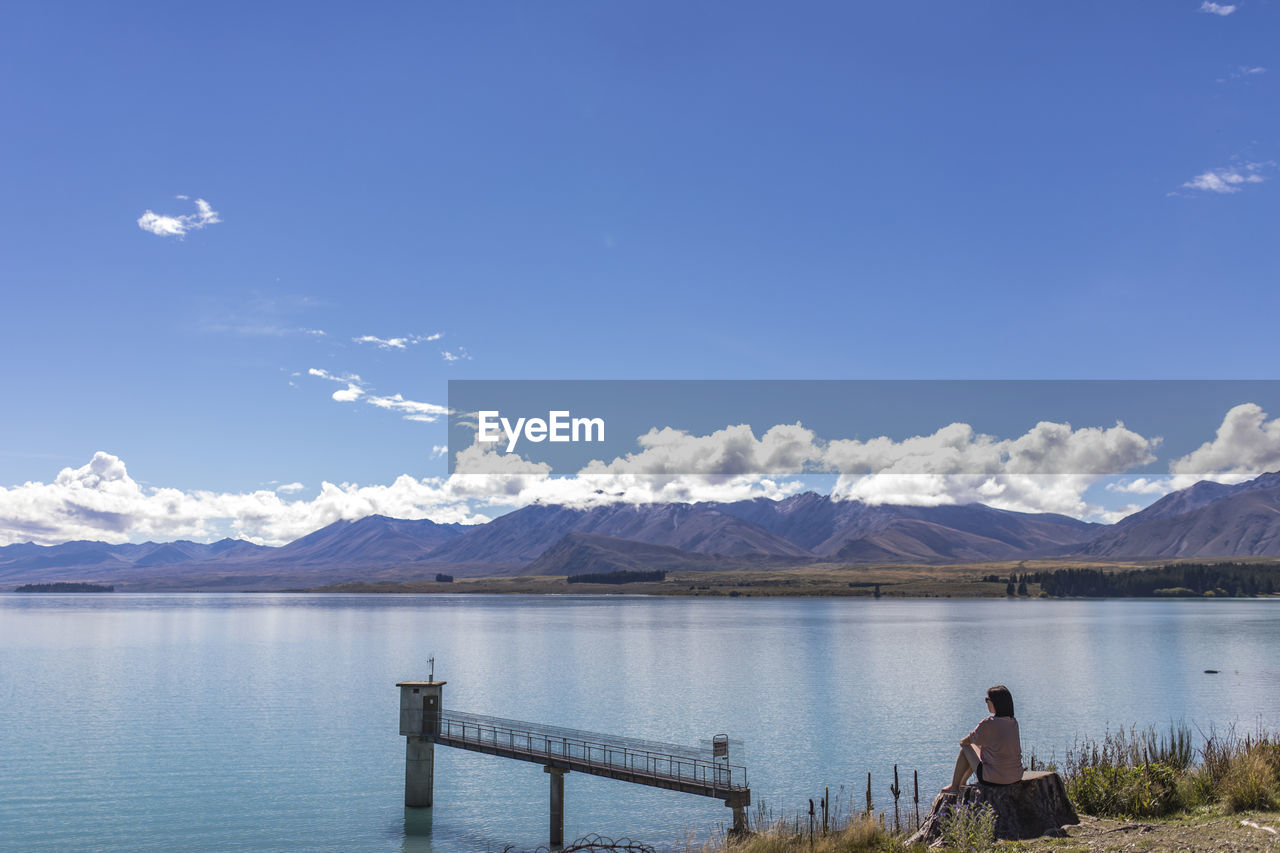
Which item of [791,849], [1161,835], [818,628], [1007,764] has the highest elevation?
[1007,764]

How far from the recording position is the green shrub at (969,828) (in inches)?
680

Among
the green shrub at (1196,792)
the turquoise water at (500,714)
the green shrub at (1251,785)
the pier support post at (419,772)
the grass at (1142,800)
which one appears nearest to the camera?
the grass at (1142,800)

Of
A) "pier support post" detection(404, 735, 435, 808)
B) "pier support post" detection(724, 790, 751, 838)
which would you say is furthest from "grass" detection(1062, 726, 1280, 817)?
"pier support post" detection(404, 735, 435, 808)

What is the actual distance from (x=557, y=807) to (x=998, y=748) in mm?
23072

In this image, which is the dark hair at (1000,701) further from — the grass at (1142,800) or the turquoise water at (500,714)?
the turquoise water at (500,714)

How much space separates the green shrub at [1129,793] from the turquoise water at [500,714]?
16447 mm

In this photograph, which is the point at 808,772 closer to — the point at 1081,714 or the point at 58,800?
the point at 1081,714

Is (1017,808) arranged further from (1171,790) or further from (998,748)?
(1171,790)

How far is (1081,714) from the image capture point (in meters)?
62.2

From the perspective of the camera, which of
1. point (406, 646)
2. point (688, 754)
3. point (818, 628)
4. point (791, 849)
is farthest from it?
point (818, 628)

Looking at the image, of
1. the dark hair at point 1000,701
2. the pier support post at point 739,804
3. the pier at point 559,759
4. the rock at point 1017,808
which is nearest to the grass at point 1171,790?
the rock at point 1017,808

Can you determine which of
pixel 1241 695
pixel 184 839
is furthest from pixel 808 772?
pixel 1241 695

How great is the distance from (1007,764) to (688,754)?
92.2 feet

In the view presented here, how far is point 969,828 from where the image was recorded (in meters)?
17.9
